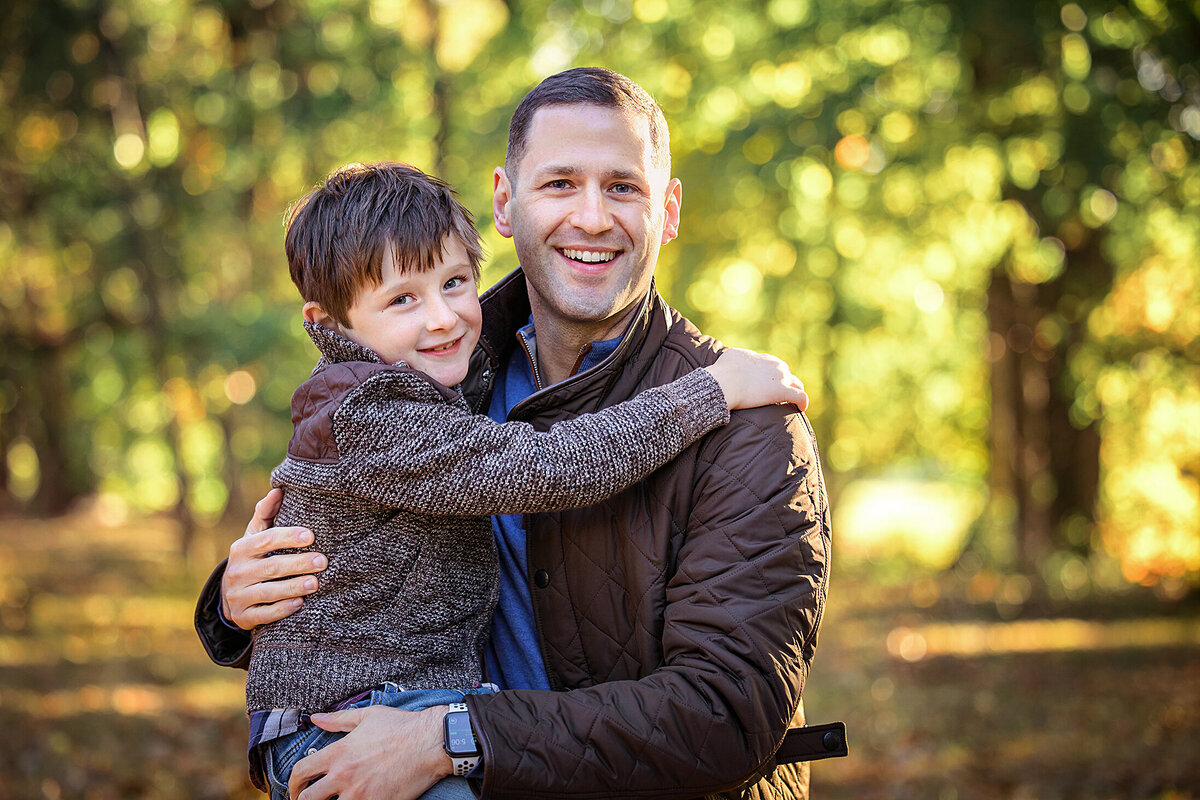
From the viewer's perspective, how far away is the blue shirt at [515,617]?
2701mm

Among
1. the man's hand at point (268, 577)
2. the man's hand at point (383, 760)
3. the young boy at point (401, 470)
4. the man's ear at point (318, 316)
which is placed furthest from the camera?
the man's ear at point (318, 316)

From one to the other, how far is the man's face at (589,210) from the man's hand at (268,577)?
922 mm

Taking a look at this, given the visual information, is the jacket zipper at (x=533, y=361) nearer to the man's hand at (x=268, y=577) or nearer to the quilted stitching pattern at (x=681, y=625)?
the quilted stitching pattern at (x=681, y=625)

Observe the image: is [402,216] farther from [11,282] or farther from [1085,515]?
[11,282]

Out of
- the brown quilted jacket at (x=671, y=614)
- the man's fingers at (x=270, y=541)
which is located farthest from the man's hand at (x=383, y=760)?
the man's fingers at (x=270, y=541)

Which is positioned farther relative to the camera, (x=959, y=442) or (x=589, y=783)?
(x=959, y=442)

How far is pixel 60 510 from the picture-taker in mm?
28547

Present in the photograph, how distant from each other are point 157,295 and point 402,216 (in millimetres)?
12774

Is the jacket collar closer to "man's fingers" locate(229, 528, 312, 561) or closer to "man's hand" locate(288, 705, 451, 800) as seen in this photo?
"man's fingers" locate(229, 528, 312, 561)

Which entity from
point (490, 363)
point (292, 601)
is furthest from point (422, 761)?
point (490, 363)

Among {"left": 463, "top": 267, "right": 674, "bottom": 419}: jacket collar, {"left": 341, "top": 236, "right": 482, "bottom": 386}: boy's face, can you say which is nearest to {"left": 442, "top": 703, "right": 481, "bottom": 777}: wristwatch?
{"left": 463, "top": 267, "right": 674, "bottom": 419}: jacket collar

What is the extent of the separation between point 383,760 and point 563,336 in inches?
49.6

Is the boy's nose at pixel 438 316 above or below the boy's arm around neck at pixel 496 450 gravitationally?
above

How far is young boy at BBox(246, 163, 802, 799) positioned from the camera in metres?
2.41
